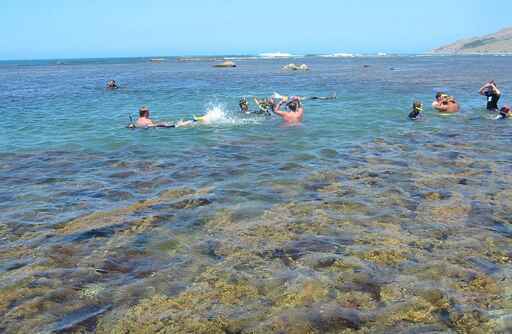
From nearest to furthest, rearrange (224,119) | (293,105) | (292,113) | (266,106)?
(292,113) < (293,105) < (224,119) < (266,106)

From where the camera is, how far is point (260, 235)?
328 inches

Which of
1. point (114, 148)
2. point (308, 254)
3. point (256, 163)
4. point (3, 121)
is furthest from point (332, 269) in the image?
point (3, 121)

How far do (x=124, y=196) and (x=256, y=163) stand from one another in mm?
4416

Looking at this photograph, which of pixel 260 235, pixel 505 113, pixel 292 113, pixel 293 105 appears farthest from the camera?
pixel 293 105

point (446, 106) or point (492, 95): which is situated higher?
point (492, 95)

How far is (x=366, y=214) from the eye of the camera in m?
9.23

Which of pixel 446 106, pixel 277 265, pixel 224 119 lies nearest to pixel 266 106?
pixel 224 119

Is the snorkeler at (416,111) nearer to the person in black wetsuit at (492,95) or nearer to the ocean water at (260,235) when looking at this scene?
the ocean water at (260,235)

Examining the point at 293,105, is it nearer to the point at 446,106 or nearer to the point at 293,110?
the point at 293,110

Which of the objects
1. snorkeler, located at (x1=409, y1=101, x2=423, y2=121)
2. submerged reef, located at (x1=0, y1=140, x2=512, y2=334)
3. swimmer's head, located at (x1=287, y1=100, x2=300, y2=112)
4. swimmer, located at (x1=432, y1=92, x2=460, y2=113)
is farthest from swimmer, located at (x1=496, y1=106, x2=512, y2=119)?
submerged reef, located at (x1=0, y1=140, x2=512, y2=334)

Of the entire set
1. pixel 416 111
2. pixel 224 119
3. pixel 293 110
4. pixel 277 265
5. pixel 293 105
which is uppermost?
pixel 293 105

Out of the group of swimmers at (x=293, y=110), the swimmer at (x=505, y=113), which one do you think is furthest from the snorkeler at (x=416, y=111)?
the swimmer at (x=505, y=113)

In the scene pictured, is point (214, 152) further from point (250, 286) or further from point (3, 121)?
point (3, 121)

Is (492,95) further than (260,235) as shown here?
Yes
